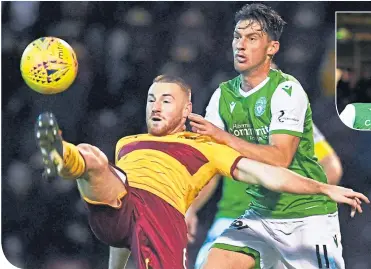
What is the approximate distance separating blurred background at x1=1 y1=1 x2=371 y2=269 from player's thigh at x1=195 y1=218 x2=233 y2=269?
28 millimetres

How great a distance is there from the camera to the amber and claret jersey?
371cm

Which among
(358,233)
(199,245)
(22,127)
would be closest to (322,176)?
(358,233)

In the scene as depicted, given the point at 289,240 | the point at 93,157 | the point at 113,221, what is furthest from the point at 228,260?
the point at 93,157

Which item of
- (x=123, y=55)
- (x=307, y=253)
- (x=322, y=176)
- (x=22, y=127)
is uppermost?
(x=123, y=55)

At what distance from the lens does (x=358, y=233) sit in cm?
369

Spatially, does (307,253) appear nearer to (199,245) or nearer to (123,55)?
(199,245)

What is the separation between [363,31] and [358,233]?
851mm

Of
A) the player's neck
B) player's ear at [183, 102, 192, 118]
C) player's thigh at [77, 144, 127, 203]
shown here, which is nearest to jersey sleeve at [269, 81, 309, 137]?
the player's neck

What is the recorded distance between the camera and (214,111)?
146 inches

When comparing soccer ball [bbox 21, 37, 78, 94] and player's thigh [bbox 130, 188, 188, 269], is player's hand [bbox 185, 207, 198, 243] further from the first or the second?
soccer ball [bbox 21, 37, 78, 94]

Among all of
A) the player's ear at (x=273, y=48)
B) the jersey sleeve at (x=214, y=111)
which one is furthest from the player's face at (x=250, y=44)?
the jersey sleeve at (x=214, y=111)

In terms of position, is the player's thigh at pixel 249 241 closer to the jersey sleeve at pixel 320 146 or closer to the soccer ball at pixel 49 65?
the jersey sleeve at pixel 320 146

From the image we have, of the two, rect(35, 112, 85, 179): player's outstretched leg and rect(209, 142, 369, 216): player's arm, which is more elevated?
rect(35, 112, 85, 179): player's outstretched leg

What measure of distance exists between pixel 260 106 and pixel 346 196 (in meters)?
0.52
